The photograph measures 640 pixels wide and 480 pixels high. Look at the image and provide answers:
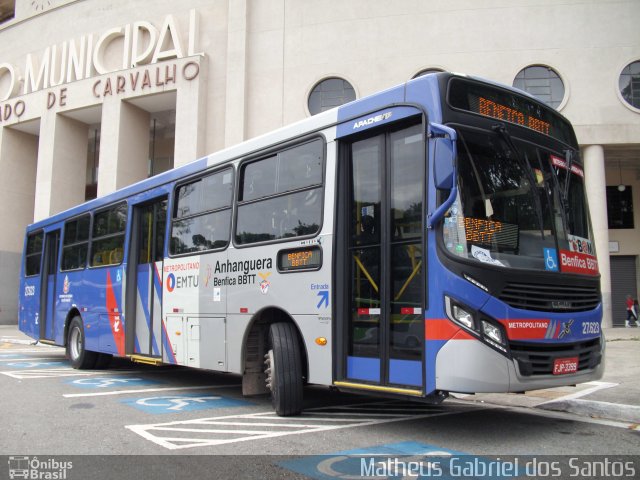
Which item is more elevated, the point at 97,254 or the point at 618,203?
the point at 618,203

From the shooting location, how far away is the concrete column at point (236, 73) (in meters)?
24.2

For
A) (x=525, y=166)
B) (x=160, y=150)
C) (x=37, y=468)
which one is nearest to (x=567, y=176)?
(x=525, y=166)

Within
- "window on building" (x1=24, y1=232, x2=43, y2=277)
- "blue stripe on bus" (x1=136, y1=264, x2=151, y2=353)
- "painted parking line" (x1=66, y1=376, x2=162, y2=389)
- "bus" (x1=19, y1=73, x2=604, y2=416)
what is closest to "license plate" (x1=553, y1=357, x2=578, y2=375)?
"bus" (x1=19, y1=73, x2=604, y2=416)

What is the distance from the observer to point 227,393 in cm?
850

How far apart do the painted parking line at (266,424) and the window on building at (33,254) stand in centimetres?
914

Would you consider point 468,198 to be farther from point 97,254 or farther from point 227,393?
point 97,254

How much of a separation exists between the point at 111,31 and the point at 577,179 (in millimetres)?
27072

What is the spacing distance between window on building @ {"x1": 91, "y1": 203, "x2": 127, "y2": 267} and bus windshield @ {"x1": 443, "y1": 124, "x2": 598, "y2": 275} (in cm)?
A: 698

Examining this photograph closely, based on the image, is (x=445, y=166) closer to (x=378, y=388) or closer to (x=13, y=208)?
(x=378, y=388)

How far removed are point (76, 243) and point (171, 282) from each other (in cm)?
430

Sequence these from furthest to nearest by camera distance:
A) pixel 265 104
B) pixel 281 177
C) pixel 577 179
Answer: pixel 265 104 < pixel 281 177 < pixel 577 179

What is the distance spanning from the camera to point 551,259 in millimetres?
5375

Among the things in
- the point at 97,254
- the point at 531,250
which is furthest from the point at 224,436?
the point at 97,254

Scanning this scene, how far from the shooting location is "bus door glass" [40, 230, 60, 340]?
12805 millimetres
